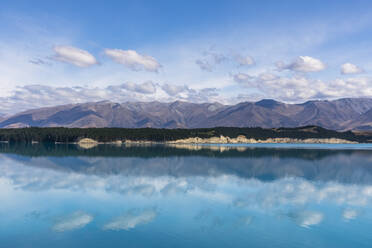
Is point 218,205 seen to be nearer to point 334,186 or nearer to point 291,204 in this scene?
point 291,204

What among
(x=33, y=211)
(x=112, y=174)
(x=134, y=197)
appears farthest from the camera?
(x=112, y=174)

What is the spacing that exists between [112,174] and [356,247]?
5224 centimetres

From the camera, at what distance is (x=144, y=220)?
103 feet

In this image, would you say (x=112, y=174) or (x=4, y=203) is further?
(x=112, y=174)

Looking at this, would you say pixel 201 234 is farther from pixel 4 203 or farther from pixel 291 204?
pixel 4 203

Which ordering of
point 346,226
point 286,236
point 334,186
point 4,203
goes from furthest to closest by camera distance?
point 334,186 < point 4,203 < point 346,226 < point 286,236

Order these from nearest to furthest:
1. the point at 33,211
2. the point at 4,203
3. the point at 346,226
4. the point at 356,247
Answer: the point at 356,247, the point at 346,226, the point at 33,211, the point at 4,203

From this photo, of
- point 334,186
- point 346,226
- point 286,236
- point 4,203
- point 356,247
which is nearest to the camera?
point 356,247

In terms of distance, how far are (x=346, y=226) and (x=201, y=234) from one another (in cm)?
1604

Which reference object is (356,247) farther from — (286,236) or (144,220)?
(144,220)

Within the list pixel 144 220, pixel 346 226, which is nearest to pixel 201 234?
pixel 144 220

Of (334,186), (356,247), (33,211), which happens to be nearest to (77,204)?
(33,211)

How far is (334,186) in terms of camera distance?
2165 inches

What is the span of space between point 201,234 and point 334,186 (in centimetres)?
3883
